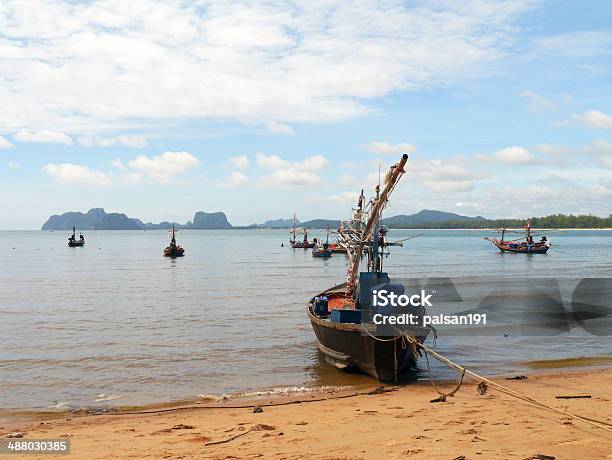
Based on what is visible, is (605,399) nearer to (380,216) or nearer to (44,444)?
(380,216)

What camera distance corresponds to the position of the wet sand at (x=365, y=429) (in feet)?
36.0

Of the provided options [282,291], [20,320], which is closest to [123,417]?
[20,320]

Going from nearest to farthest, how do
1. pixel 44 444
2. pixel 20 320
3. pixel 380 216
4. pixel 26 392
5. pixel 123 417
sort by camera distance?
pixel 44 444 → pixel 123 417 → pixel 26 392 → pixel 380 216 → pixel 20 320

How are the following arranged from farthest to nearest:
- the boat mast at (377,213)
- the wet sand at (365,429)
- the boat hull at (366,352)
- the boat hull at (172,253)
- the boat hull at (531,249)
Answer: the boat hull at (531,249)
the boat hull at (172,253)
the boat mast at (377,213)
the boat hull at (366,352)
the wet sand at (365,429)

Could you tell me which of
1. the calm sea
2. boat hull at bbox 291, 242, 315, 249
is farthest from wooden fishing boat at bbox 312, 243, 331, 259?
the calm sea

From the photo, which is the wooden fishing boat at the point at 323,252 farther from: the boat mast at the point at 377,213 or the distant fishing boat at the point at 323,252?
the boat mast at the point at 377,213

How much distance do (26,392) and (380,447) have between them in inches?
524

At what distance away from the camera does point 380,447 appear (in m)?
11.2

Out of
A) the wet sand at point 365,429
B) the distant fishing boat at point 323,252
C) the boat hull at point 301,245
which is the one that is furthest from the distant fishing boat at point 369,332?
the boat hull at point 301,245

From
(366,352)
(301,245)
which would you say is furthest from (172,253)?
(366,352)

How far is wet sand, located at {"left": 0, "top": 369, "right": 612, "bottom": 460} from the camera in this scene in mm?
10969

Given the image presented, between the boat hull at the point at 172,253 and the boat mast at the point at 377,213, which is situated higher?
the boat mast at the point at 377,213

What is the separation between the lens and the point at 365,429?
12758mm

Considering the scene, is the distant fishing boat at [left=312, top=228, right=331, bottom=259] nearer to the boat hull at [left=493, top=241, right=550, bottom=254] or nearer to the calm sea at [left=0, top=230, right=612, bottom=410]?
the boat hull at [left=493, top=241, right=550, bottom=254]
